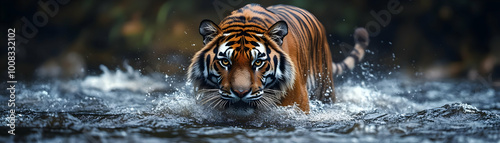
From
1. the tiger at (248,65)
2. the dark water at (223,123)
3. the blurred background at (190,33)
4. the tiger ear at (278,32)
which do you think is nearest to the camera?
the dark water at (223,123)

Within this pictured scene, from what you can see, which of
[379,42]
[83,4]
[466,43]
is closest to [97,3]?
[83,4]

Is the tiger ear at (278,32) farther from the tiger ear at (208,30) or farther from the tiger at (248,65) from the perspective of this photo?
the tiger ear at (208,30)

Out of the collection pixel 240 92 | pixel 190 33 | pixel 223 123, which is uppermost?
pixel 190 33

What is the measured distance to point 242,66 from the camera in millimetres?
2262

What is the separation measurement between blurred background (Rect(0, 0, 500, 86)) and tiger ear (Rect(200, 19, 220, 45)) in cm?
276

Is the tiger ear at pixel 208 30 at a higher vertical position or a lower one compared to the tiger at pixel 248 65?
higher

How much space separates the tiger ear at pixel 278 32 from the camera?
7.74 ft

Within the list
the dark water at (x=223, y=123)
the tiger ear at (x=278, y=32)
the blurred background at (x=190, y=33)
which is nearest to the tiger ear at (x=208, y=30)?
the tiger ear at (x=278, y=32)

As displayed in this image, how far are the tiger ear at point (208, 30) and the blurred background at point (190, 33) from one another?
9.06ft

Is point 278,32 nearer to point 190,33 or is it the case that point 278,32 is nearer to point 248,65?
point 248,65

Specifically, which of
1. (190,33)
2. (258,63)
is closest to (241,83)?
(258,63)

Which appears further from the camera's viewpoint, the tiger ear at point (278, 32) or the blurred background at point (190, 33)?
the blurred background at point (190, 33)

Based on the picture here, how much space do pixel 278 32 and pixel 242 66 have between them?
0.82 ft

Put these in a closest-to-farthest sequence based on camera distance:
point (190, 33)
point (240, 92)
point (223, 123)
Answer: point (240, 92) < point (223, 123) < point (190, 33)
